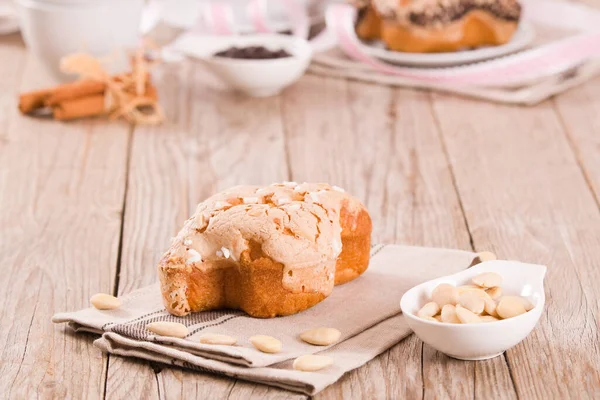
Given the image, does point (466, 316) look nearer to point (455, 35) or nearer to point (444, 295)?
point (444, 295)

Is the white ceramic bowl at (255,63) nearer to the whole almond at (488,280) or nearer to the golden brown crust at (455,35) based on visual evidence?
the golden brown crust at (455,35)

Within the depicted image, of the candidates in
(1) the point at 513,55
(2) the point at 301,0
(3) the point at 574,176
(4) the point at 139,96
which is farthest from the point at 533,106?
(4) the point at 139,96

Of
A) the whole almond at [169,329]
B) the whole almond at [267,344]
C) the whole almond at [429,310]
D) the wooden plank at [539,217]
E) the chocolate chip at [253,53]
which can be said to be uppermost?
the chocolate chip at [253,53]

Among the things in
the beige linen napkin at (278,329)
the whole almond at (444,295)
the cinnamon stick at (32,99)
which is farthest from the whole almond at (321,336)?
the cinnamon stick at (32,99)

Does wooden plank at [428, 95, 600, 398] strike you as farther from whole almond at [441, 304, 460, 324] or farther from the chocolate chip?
the chocolate chip

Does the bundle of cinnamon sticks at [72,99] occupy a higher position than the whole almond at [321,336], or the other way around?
the bundle of cinnamon sticks at [72,99]

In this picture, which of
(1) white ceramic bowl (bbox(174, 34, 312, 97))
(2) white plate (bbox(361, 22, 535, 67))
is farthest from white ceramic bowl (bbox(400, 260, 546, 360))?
(2) white plate (bbox(361, 22, 535, 67))

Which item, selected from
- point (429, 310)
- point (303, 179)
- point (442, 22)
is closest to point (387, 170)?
point (303, 179)

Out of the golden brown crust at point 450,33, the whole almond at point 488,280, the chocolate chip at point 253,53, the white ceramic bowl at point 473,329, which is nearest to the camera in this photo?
the white ceramic bowl at point 473,329

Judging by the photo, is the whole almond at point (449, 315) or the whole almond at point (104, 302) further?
the whole almond at point (104, 302)
